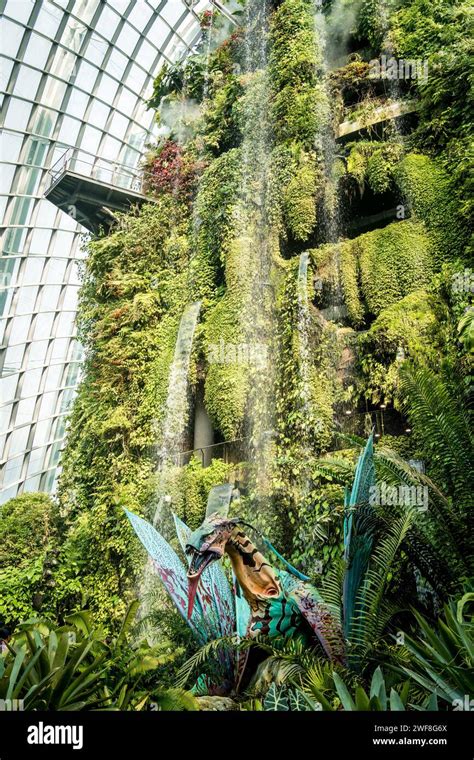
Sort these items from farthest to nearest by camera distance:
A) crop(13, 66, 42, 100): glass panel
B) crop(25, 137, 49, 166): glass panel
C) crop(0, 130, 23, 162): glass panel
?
crop(25, 137, 49, 166): glass panel
crop(0, 130, 23, 162): glass panel
crop(13, 66, 42, 100): glass panel

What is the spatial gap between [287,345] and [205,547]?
480 cm

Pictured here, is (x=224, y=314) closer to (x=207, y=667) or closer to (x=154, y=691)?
(x=207, y=667)

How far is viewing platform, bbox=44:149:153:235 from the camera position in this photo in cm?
1486

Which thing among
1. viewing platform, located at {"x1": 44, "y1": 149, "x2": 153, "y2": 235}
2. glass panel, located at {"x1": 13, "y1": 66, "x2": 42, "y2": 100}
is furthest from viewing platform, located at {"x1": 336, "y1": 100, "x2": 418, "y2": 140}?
glass panel, located at {"x1": 13, "y1": 66, "x2": 42, "y2": 100}

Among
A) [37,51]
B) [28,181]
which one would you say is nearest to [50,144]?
[28,181]

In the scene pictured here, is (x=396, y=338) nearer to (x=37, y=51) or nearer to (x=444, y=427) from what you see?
(x=444, y=427)

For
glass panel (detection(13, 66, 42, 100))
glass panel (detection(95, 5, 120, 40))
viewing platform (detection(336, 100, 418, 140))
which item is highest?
glass panel (detection(95, 5, 120, 40))

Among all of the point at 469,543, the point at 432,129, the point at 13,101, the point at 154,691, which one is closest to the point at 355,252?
the point at 432,129

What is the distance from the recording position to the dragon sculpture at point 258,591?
4.80 m

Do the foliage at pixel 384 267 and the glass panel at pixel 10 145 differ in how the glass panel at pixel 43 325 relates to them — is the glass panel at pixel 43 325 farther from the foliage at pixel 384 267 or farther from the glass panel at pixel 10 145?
the foliage at pixel 384 267

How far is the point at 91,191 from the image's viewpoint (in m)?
15.2

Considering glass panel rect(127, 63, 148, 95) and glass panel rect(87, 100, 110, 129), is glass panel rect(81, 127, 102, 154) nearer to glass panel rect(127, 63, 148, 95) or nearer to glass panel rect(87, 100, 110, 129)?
glass panel rect(87, 100, 110, 129)
